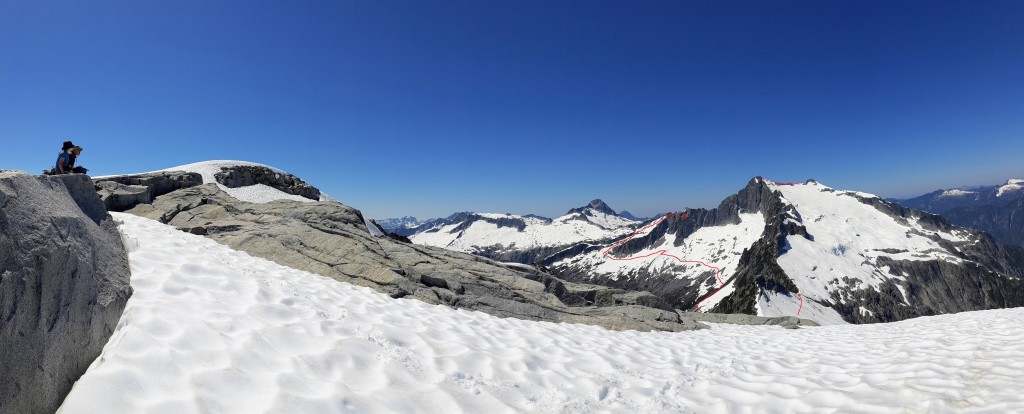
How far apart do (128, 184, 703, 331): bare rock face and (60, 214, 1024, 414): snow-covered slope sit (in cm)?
186

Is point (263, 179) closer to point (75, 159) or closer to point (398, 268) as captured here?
point (75, 159)

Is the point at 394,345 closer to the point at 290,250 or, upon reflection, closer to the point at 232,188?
the point at 290,250

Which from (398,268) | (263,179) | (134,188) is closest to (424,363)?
(398,268)

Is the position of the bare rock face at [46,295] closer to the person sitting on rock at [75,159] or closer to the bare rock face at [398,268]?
the bare rock face at [398,268]

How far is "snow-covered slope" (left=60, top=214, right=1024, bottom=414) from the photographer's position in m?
5.21

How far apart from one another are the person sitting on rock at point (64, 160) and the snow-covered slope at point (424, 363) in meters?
5.08

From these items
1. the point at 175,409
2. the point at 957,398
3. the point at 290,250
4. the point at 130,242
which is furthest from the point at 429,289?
the point at 957,398

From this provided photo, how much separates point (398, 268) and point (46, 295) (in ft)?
35.3

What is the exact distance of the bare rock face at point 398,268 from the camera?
14461mm

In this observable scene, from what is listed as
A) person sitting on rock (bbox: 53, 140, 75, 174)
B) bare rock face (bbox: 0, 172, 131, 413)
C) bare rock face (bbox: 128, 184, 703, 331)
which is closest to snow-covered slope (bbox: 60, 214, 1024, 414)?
bare rock face (bbox: 0, 172, 131, 413)

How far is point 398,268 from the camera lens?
1608 centimetres

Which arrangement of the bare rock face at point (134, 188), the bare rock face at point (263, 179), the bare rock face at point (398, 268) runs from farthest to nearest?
the bare rock face at point (263, 179), the bare rock face at point (134, 188), the bare rock face at point (398, 268)

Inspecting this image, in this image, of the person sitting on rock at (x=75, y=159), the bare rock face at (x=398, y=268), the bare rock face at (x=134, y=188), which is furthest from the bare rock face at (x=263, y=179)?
the person sitting on rock at (x=75, y=159)

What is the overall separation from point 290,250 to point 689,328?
51.3 ft
